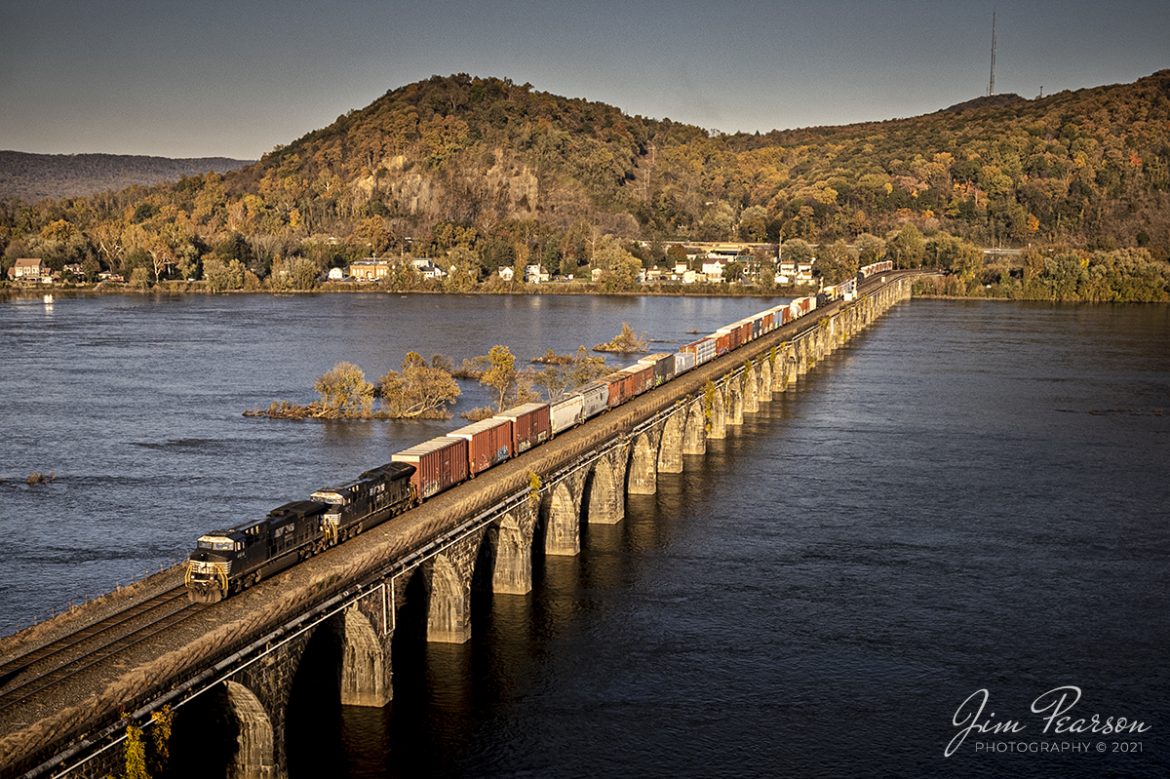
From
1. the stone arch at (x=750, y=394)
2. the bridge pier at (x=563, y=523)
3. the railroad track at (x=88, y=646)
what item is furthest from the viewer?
the stone arch at (x=750, y=394)

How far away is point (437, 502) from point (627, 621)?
32.5ft

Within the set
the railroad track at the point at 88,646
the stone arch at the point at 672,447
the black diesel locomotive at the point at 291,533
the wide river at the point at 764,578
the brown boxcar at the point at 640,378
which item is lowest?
the wide river at the point at 764,578

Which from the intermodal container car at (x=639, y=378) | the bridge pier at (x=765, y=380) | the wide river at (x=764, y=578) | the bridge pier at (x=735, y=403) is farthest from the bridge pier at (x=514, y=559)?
the bridge pier at (x=765, y=380)

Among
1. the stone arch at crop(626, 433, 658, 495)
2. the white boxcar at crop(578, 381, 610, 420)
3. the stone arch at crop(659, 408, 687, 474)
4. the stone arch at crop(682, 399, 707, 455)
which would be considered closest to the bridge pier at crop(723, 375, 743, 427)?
the stone arch at crop(682, 399, 707, 455)

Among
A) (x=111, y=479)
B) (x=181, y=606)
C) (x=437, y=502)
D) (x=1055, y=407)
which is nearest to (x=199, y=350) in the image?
(x=111, y=479)

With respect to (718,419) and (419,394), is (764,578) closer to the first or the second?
(718,419)

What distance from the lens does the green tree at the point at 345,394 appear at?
104438 mm

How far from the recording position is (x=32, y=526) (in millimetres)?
65875

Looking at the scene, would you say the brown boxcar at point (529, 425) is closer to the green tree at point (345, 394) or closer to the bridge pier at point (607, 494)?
the bridge pier at point (607, 494)

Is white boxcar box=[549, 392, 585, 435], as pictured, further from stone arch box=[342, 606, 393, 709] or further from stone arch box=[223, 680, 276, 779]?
stone arch box=[223, 680, 276, 779]

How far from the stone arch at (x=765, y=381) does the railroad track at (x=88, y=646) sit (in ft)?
266

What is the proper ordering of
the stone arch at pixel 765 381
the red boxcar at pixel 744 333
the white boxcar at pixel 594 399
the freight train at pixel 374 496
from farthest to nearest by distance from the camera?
the red boxcar at pixel 744 333 < the stone arch at pixel 765 381 < the white boxcar at pixel 594 399 < the freight train at pixel 374 496

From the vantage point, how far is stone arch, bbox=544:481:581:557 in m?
60.9

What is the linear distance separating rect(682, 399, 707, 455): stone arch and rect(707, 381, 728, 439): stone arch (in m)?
5.23
